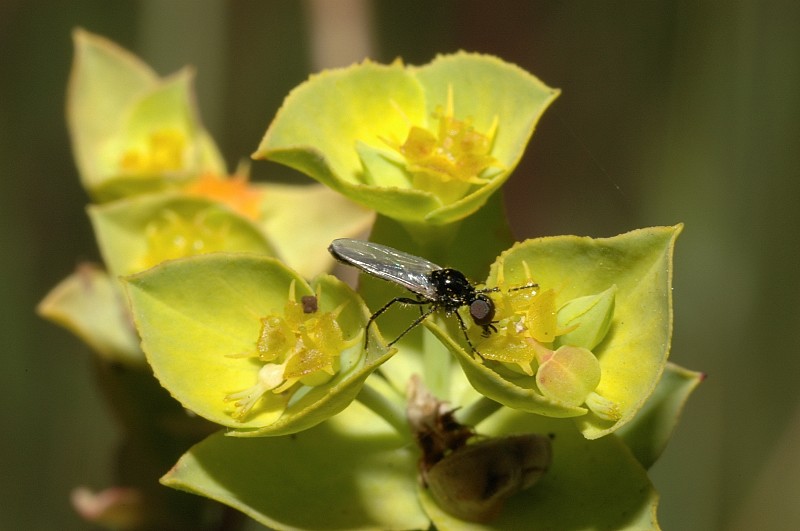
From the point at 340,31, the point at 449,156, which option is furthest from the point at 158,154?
the point at 449,156

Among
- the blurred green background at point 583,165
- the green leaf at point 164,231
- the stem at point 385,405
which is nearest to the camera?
the stem at point 385,405

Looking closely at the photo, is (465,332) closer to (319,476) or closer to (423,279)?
(423,279)

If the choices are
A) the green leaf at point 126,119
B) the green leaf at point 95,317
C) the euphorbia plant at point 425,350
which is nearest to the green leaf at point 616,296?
the euphorbia plant at point 425,350

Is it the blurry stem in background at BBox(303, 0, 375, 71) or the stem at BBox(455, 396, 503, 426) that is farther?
the blurry stem in background at BBox(303, 0, 375, 71)

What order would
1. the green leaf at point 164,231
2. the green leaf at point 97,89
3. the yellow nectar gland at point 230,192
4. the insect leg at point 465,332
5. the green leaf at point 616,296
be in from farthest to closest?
1. the green leaf at point 97,89
2. the yellow nectar gland at point 230,192
3. the green leaf at point 164,231
4. the insect leg at point 465,332
5. the green leaf at point 616,296

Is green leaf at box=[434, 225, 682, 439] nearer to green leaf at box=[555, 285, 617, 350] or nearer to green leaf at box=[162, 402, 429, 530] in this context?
green leaf at box=[555, 285, 617, 350]

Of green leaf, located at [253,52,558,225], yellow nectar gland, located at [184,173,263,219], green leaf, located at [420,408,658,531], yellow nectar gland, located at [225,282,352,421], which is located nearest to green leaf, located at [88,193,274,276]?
yellow nectar gland, located at [184,173,263,219]

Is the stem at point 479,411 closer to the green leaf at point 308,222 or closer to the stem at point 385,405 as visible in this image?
the stem at point 385,405
